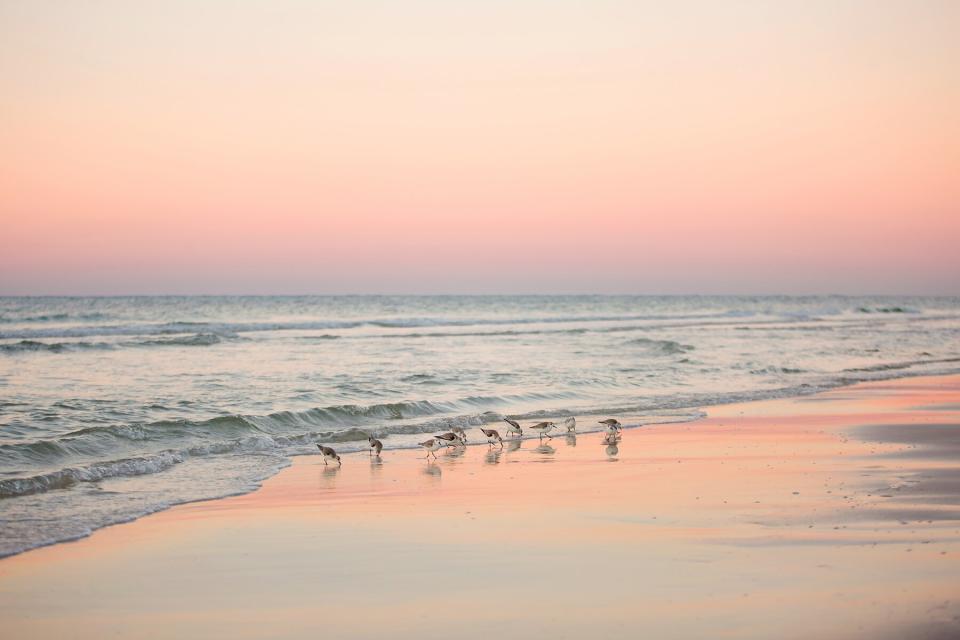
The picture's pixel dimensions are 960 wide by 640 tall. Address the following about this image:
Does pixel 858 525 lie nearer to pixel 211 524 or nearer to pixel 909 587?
pixel 909 587

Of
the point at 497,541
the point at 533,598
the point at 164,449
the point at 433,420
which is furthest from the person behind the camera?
the point at 433,420

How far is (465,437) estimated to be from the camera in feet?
48.1

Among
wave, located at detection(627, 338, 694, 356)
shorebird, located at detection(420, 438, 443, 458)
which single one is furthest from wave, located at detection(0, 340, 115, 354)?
shorebird, located at detection(420, 438, 443, 458)

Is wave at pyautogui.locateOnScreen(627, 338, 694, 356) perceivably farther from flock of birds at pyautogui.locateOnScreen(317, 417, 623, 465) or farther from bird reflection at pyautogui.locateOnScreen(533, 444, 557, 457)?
bird reflection at pyautogui.locateOnScreen(533, 444, 557, 457)

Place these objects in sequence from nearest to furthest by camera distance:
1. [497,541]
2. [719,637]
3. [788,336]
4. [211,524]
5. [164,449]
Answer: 1. [719,637]
2. [497,541]
3. [211,524]
4. [164,449]
5. [788,336]

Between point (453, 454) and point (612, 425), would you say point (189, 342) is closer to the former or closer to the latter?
point (453, 454)

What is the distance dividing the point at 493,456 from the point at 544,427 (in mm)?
2072

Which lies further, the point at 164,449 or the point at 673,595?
the point at 164,449

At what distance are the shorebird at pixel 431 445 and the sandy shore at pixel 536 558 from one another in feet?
2.99

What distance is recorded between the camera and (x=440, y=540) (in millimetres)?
7945

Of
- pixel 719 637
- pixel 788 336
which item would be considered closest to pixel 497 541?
pixel 719 637

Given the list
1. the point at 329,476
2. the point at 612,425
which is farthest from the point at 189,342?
the point at 329,476

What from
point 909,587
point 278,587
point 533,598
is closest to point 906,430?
point 909,587

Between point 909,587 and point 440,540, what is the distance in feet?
12.0
